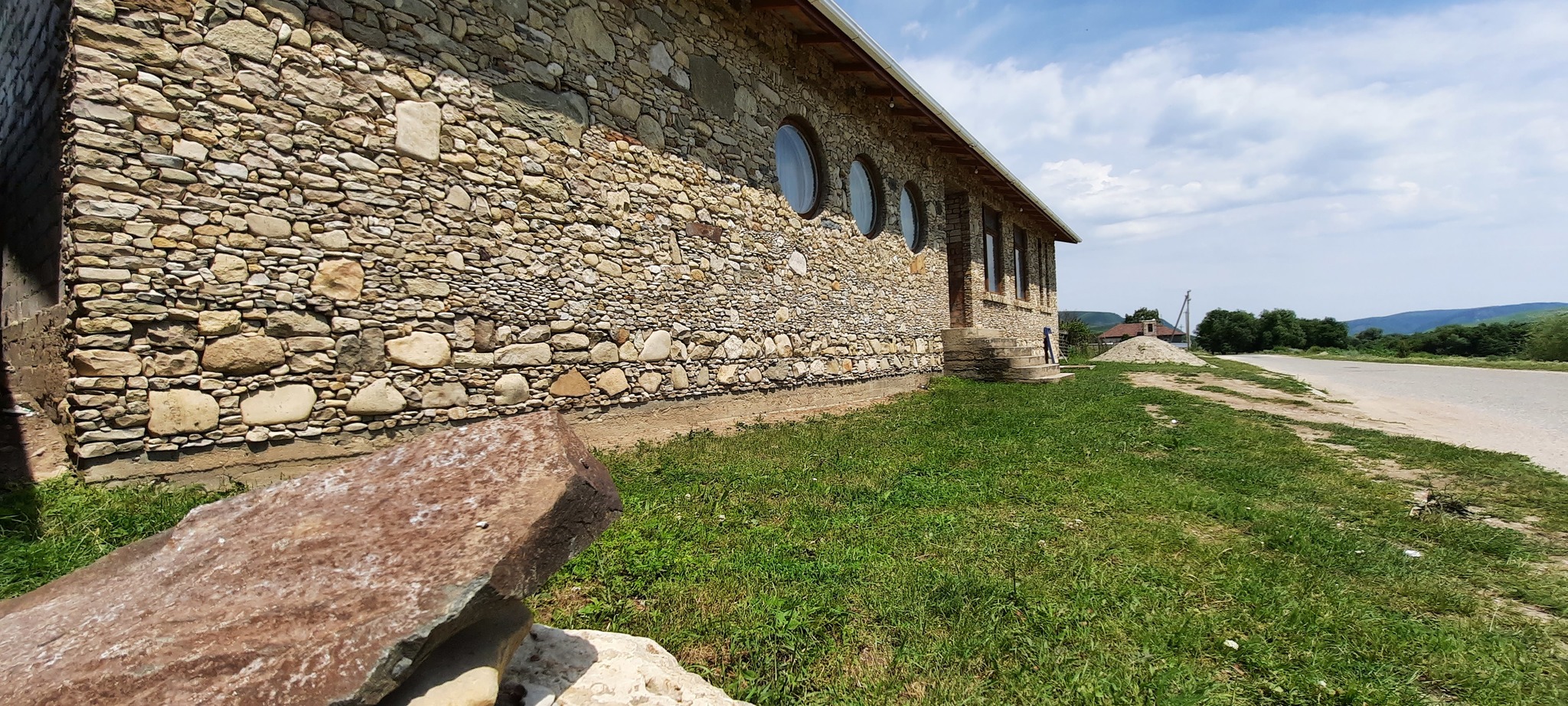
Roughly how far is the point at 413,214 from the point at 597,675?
412 centimetres

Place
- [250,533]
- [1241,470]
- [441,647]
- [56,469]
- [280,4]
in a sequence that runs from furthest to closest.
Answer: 1. [1241,470]
2. [280,4]
3. [56,469]
4. [250,533]
5. [441,647]

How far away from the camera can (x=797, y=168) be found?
9.31 m

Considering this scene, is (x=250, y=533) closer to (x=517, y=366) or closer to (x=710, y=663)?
(x=710, y=663)

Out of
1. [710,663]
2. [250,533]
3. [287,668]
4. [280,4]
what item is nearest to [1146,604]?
[710,663]

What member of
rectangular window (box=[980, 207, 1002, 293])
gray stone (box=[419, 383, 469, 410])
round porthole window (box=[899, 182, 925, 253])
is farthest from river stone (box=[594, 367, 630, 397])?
rectangular window (box=[980, 207, 1002, 293])

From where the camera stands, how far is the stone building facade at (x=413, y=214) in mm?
3703

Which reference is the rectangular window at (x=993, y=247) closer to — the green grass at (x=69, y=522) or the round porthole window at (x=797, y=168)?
the round porthole window at (x=797, y=168)

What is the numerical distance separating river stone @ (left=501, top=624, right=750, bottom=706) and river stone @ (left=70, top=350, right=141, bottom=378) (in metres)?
3.44

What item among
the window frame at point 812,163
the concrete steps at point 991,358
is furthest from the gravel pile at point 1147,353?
the window frame at point 812,163

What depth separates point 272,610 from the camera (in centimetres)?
151

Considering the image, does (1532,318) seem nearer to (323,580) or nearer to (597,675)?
(597,675)

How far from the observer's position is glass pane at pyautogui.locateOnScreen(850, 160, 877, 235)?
34.6 feet

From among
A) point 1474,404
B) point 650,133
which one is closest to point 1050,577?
point 650,133

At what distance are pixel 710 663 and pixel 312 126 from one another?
4405 millimetres
